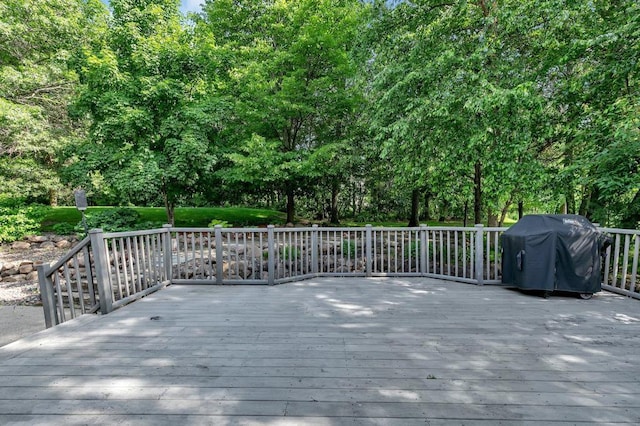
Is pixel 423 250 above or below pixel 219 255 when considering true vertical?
below

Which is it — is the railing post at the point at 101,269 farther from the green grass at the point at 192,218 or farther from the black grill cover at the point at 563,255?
the green grass at the point at 192,218

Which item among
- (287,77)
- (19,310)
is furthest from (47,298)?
(287,77)

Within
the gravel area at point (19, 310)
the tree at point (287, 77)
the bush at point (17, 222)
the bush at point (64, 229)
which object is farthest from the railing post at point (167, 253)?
the bush at point (64, 229)

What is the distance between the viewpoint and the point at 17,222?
10141 millimetres

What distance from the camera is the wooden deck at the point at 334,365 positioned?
5.55 ft

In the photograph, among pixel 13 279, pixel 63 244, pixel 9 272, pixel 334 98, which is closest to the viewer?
pixel 13 279

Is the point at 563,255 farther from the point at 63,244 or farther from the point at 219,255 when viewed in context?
the point at 63,244

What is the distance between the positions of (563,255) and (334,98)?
25.5 feet

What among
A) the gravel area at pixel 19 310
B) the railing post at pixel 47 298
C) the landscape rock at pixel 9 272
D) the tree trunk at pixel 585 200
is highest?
the tree trunk at pixel 585 200

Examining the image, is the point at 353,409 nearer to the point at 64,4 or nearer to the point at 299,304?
the point at 299,304

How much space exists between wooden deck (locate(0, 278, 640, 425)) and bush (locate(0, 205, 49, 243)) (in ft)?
32.6

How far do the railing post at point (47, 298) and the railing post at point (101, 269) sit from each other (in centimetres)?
53

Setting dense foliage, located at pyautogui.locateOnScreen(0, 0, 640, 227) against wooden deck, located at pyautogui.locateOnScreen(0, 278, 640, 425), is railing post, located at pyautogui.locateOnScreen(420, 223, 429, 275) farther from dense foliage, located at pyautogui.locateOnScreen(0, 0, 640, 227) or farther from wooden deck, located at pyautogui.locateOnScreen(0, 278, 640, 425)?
dense foliage, located at pyautogui.locateOnScreen(0, 0, 640, 227)

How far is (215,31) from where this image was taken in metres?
11.6
